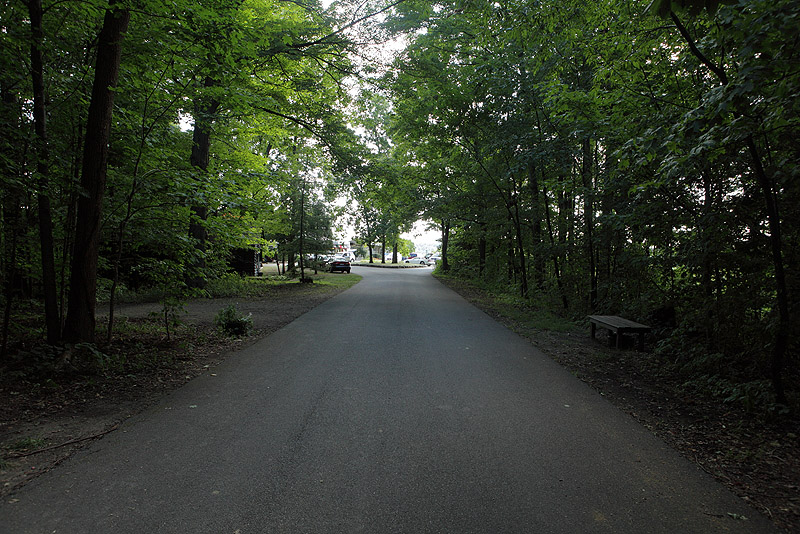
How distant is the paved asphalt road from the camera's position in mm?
2389

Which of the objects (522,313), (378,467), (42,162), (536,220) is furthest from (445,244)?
(378,467)

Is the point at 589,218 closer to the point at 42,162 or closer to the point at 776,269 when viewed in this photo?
the point at 776,269

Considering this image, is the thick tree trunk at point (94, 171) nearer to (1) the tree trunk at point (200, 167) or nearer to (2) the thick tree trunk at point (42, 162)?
(2) the thick tree trunk at point (42, 162)

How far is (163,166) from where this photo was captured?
6.16 metres

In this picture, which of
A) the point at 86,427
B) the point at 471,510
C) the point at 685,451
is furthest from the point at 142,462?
the point at 685,451

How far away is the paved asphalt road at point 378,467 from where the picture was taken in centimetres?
239

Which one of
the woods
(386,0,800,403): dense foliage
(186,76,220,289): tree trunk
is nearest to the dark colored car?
(186,76,220,289): tree trunk

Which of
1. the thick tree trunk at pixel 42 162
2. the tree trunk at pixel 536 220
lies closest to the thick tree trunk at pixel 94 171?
the thick tree trunk at pixel 42 162

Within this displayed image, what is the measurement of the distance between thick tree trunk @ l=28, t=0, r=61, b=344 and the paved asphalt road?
224 cm

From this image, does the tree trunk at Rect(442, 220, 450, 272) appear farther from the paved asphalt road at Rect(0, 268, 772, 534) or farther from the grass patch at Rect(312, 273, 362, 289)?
the paved asphalt road at Rect(0, 268, 772, 534)

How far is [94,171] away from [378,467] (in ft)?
17.2

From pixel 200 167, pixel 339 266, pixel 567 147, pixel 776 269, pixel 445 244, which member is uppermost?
pixel 567 147

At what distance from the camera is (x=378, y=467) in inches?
117

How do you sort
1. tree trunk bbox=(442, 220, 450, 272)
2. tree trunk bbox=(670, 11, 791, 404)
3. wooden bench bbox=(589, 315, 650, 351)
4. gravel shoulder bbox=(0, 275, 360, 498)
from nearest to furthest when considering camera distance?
gravel shoulder bbox=(0, 275, 360, 498) < tree trunk bbox=(670, 11, 791, 404) < wooden bench bbox=(589, 315, 650, 351) < tree trunk bbox=(442, 220, 450, 272)
